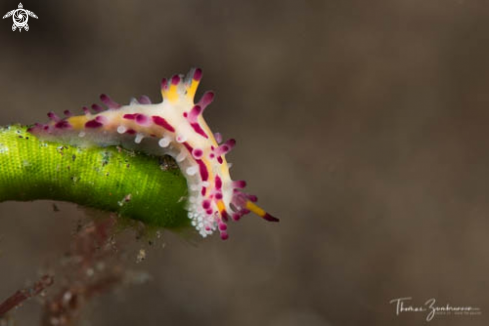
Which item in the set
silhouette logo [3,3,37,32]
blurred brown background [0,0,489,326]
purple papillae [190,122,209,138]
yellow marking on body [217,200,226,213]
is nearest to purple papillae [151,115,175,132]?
purple papillae [190,122,209,138]

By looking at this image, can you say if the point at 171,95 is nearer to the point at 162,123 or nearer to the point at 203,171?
the point at 162,123

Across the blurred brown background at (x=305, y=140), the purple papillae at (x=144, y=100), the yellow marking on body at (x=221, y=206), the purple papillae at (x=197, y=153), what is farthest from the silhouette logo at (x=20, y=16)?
the yellow marking on body at (x=221, y=206)

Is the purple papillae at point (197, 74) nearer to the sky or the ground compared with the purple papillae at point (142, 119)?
nearer to the sky

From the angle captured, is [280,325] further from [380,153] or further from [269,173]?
[380,153]

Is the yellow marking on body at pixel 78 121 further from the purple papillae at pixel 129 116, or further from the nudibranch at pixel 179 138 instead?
the purple papillae at pixel 129 116

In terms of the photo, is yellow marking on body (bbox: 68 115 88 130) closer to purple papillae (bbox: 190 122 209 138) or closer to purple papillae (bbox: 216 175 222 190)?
purple papillae (bbox: 190 122 209 138)

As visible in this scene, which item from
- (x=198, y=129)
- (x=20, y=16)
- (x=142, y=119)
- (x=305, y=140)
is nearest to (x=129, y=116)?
(x=142, y=119)
